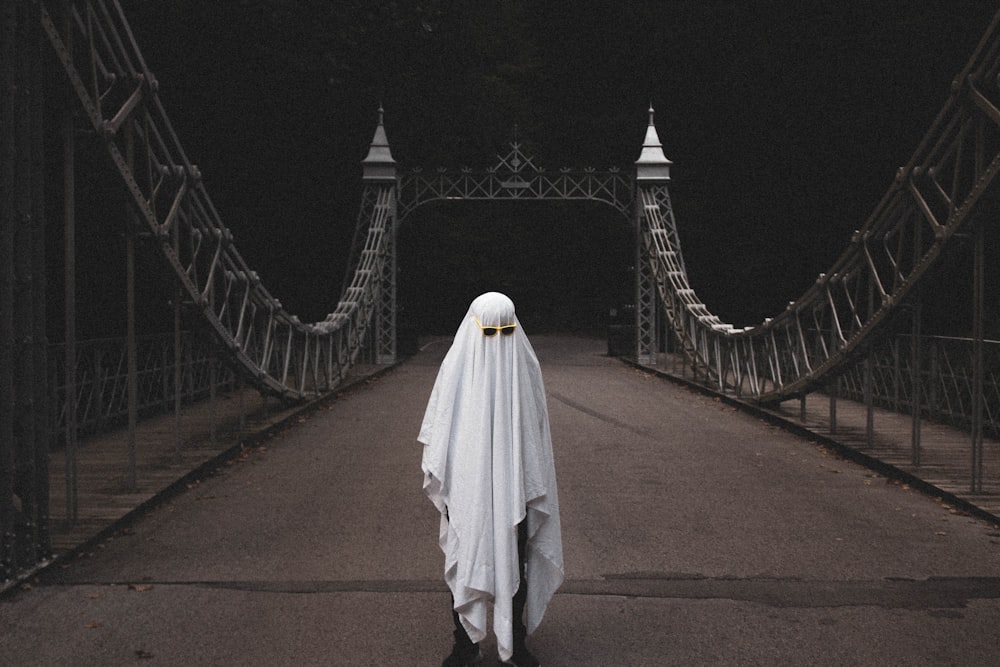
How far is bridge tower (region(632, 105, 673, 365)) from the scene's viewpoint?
3191 cm

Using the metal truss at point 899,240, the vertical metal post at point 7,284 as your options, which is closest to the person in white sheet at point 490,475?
the vertical metal post at point 7,284

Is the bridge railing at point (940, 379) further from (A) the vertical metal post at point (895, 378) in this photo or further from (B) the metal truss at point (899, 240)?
(B) the metal truss at point (899, 240)

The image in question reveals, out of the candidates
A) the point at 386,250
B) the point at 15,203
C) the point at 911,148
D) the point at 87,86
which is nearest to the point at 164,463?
the point at 87,86

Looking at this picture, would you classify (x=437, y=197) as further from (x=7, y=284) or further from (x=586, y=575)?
(x=586, y=575)

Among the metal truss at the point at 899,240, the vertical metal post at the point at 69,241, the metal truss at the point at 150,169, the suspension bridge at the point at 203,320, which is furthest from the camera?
the metal truss at the point at 899,240

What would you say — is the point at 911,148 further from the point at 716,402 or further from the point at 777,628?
the point at 777,628

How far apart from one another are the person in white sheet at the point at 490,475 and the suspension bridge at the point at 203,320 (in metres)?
3.12

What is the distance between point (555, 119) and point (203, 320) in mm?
45514

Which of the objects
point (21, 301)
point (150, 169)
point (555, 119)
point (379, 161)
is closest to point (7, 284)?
point (21, 301)

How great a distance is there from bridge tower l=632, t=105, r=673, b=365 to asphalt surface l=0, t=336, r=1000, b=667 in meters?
18.6

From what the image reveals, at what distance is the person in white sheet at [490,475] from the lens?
5664 millimetres

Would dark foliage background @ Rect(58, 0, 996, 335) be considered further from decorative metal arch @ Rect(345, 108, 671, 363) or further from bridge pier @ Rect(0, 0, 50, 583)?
bridge pier @ Rect(0, 0, 50, 583)

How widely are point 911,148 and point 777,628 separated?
29.0m

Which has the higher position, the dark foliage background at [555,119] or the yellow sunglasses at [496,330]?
the dark foliage background at [555,119]
